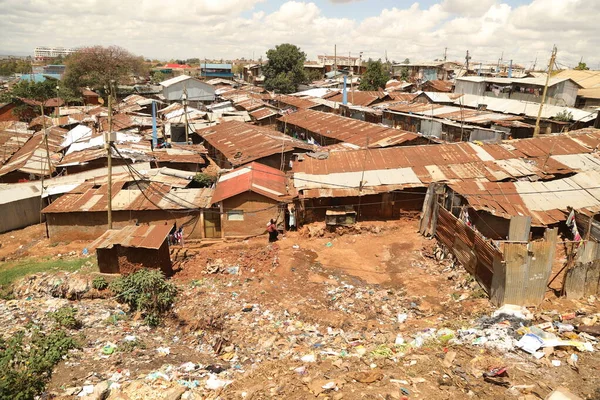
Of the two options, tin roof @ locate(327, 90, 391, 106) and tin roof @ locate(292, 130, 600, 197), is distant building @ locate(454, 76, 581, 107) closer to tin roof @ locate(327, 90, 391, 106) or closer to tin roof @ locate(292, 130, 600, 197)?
tin roof @ locate(327, 90, 391, 106)

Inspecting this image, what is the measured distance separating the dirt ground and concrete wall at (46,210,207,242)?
61.3 inches

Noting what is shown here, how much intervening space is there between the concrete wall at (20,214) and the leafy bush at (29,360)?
12.5 m

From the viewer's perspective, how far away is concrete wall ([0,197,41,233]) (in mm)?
18547

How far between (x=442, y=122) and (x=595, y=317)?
20.5 m

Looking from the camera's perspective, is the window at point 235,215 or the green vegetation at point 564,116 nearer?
the window at point 235,215

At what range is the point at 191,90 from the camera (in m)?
50.2

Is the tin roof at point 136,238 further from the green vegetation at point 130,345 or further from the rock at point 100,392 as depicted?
the rock at point 100,392

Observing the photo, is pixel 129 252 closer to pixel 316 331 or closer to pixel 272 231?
pixel 272 231

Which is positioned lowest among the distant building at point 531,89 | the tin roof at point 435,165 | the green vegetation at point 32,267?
the green vegetation at point 32,267

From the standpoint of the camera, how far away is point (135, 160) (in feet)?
73.4

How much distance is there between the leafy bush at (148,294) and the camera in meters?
10.5

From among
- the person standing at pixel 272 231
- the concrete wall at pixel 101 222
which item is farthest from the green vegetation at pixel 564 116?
the concrete wall at pixel 101 222

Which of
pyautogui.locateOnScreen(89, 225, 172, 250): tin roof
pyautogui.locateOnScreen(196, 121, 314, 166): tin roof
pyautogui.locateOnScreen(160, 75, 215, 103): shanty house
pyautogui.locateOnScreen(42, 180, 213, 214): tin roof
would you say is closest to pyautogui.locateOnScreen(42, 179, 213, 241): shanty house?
pyautogui.locateOnScreen(42, 180, 213, 214): tin roof

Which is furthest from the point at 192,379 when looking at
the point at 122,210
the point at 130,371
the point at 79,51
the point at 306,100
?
the point at 79,51
